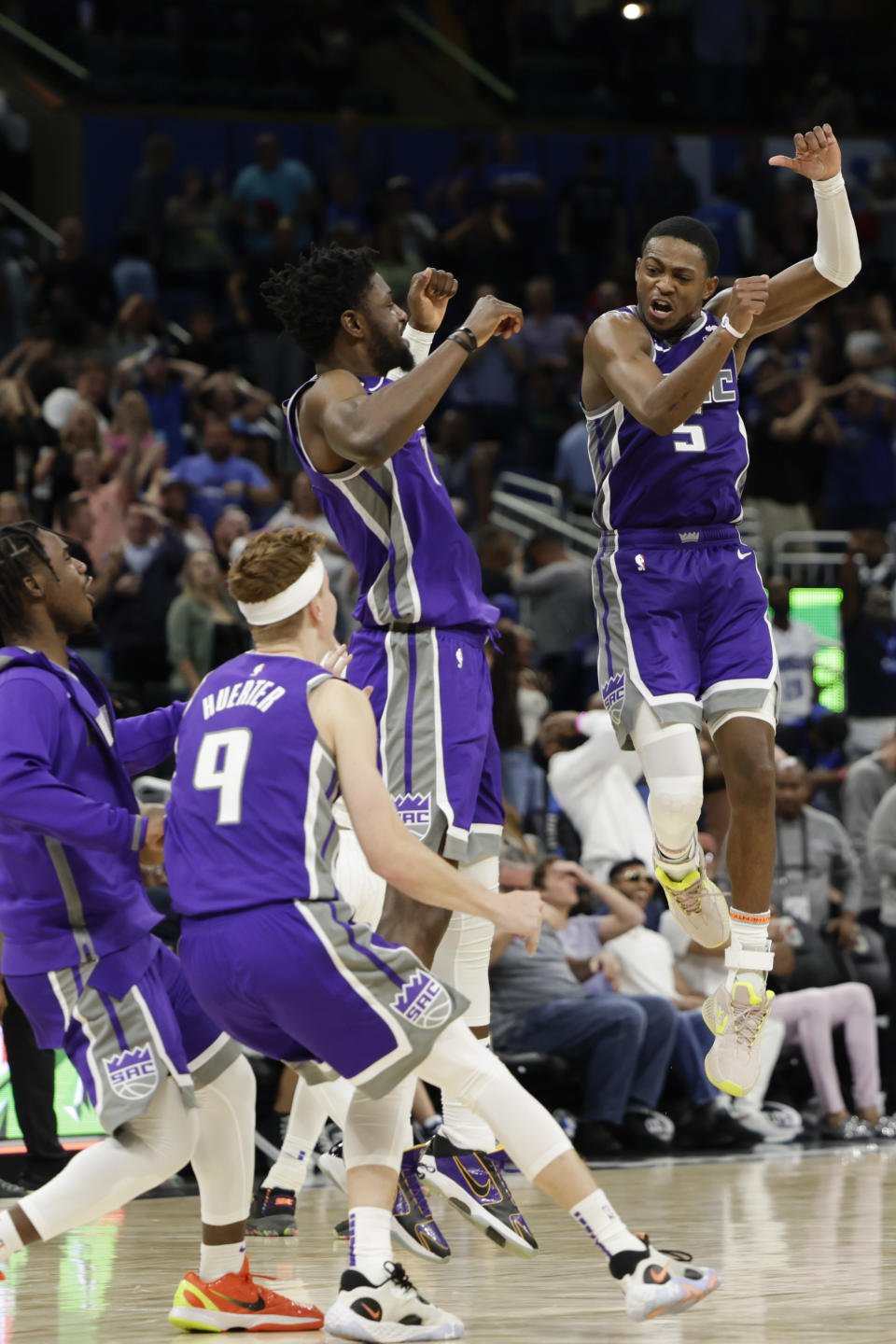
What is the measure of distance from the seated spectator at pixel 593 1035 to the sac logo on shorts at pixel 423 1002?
447 cm

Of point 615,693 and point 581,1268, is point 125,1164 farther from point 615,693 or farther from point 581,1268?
point 615,693

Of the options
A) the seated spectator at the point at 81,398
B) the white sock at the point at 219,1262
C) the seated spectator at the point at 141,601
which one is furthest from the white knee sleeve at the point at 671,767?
the seated spectator at the point at 81,398

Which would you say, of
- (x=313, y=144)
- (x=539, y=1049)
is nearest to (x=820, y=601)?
(x=539, y=1049)

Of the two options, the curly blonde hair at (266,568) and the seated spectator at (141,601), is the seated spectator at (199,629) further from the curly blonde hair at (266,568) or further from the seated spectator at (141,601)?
the curly blonde hair at (266,568)

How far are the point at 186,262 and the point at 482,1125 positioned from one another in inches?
457

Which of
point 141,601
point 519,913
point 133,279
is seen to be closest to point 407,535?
point 519,913

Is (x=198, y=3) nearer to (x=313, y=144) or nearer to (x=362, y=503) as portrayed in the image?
(x=313, y=144)

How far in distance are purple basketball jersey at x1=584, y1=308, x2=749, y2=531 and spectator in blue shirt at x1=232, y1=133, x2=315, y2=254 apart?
10524 mm

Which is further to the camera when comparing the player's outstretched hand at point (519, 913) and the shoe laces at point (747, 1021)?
the shoe laces at point (747, 1021)

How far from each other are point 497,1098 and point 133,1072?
951mm

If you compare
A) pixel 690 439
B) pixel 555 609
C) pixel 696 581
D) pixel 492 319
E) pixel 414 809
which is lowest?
pixel 414 809

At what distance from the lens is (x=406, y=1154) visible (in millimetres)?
5594

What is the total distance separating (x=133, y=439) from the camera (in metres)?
12.4

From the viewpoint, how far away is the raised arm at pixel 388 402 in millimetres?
5121
